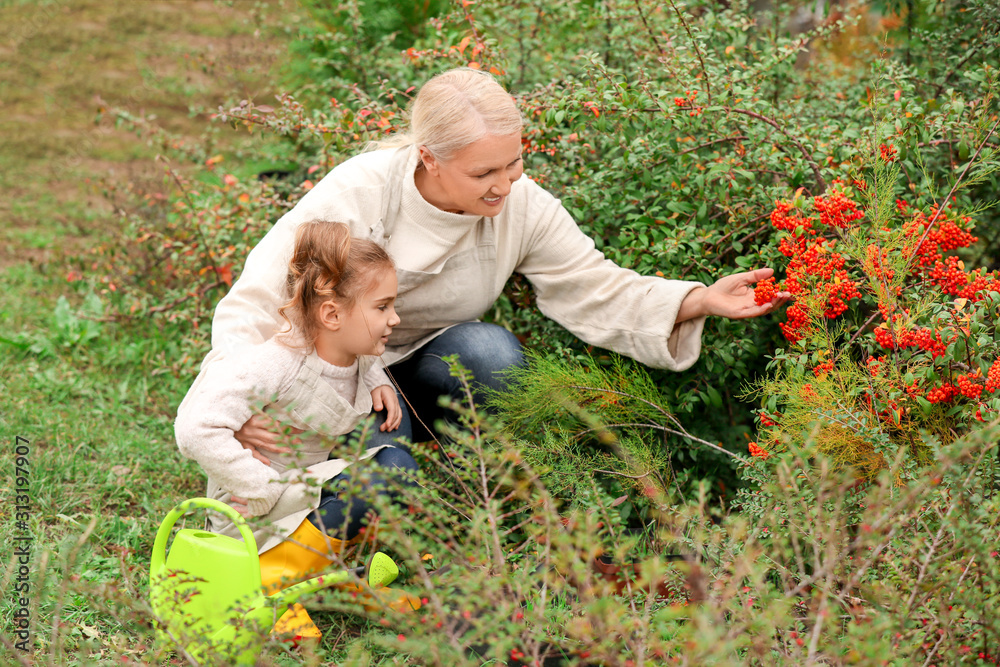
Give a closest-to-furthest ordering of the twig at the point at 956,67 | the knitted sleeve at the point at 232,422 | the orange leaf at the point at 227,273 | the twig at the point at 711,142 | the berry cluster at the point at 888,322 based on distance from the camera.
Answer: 1. the berry cluster at the point at 888,322
2. the knitted sleeve at the point at 232,422
3. the twig at the point at 711,142
4. the twig at the point at 956,67
5. the orange leaf at the point at 227,273

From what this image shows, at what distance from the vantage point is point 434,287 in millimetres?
2594

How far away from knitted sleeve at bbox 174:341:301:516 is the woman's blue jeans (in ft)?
1.33

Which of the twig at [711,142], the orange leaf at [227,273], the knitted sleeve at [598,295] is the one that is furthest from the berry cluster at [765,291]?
the orange leaf at [227,273]

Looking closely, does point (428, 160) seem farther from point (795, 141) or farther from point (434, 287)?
point (795, 141)

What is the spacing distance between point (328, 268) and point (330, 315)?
5.2 inches

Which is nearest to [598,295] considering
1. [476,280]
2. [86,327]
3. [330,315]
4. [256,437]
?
[476,280]

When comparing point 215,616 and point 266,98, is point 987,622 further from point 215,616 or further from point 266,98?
point 266,98

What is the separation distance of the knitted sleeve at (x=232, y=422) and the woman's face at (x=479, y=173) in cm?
68

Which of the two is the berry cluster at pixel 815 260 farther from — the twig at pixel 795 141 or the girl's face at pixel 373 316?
the girl's face at pixel 373 316

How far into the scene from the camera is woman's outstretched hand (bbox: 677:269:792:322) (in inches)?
89.7

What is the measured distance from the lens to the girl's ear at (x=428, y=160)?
7.81 feet

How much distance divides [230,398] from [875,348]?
1.72m

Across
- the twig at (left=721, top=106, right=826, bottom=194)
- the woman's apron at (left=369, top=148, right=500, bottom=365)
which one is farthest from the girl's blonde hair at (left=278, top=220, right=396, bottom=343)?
the twig at (left=721, top=106, right=826, bottom=194)

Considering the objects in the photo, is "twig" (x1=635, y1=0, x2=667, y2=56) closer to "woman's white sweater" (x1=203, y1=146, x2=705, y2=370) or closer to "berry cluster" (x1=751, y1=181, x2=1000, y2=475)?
"woman's white sweater" (x1=203, y1=146, x2=705, y2=370)
